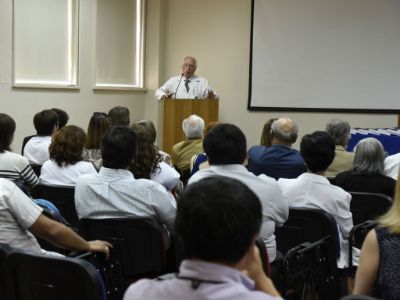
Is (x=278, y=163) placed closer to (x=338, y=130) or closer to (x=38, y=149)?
(x=338, y=130)

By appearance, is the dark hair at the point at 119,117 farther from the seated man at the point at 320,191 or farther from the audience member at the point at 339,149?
the seated man at the point at 320,191

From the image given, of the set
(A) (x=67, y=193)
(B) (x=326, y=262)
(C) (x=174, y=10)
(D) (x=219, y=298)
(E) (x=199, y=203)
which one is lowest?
(B) (x=326, y=262)

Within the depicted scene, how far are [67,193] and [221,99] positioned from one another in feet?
19.0

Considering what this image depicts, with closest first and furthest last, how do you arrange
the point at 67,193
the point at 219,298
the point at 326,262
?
the point at 219,298, the point at 326,262, the point at 67,193

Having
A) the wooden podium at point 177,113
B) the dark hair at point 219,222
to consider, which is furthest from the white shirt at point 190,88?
the dark hair at point 219,222

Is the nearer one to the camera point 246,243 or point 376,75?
point 246,243

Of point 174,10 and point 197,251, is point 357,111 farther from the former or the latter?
point 197,251

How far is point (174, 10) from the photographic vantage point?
9.30 metres

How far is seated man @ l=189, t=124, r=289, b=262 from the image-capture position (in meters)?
2.87

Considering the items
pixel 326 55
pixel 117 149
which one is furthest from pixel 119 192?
pixel 326 55

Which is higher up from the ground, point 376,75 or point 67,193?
point 376,75

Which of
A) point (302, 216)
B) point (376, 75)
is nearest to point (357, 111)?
point (376, 75)

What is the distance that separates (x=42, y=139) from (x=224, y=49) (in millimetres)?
4532

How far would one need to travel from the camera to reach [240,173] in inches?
114
